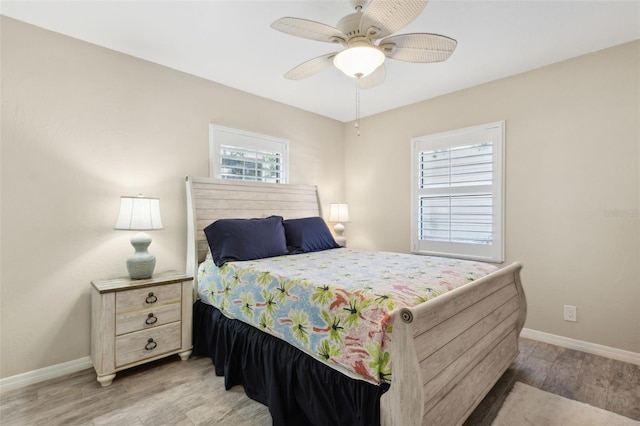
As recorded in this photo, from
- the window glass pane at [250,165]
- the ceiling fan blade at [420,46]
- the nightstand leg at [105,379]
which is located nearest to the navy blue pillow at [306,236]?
the window glass pane at [250,165]

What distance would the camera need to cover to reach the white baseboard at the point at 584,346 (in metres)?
2.51

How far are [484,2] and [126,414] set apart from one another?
Result: 338cm

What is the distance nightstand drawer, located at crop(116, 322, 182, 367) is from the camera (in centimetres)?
226

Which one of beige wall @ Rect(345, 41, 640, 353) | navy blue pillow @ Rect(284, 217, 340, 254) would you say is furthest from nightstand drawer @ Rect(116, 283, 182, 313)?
beige wall @ Rect(345, 41, 640, 353)

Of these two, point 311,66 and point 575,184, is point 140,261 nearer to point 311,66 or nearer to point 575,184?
point 311,66

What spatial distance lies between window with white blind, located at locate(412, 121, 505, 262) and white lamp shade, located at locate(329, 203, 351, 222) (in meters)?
0.87

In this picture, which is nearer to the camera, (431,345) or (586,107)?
(431,345)

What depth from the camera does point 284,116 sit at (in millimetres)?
3934

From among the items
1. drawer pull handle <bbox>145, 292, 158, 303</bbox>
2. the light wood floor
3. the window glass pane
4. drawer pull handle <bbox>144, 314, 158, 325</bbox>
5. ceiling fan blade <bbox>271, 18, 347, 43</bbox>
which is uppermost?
ceiling fan blade <bbox>271, 18, 347, 43</bbox>

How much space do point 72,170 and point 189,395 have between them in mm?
1882

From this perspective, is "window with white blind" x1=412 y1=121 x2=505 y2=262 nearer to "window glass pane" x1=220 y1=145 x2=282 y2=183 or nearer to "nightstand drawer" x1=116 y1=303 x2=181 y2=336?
"window glass pane" x1=220 y1=145 x2=282 y2=183

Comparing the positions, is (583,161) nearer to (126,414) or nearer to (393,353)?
(393,353)

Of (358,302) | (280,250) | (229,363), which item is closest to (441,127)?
(280,250)

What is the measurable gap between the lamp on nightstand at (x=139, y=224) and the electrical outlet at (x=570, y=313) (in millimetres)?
3536
